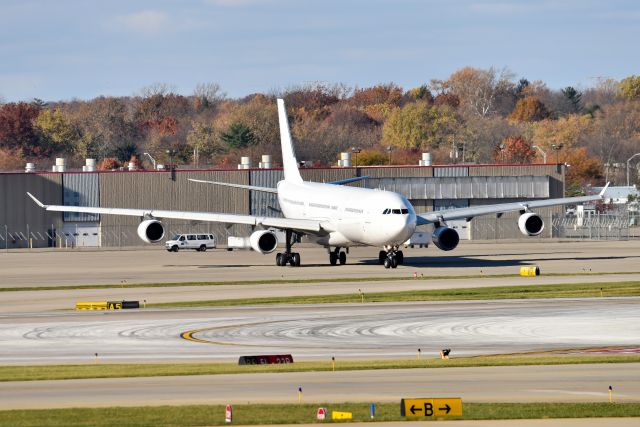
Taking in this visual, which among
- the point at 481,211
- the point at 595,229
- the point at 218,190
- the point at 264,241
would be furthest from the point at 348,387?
the point at 595,229

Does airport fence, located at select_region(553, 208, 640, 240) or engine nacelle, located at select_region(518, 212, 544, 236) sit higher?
engine nacelle, located at select_region(518, 212, 544, 236)

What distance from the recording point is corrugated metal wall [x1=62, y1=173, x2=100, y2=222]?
125m

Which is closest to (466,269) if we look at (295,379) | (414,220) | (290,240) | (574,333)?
(414,220)

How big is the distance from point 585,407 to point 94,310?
31225 mm

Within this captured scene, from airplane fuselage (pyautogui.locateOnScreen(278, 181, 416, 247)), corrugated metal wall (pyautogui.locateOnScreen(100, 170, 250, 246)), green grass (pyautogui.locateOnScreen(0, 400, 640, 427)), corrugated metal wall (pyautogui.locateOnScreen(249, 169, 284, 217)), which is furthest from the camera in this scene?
corrugated metal wall (pyautogui.locateOnScreen(249, 169, 284, 217))

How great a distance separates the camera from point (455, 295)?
5859cm

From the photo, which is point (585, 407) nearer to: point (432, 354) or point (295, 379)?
point (295, 379)

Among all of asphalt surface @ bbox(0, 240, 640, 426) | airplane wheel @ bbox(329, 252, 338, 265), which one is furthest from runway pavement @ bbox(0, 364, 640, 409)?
airplane wheel @ bbox(329, 252, 338, 265)

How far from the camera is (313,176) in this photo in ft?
422

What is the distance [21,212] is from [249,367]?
91.5 metres

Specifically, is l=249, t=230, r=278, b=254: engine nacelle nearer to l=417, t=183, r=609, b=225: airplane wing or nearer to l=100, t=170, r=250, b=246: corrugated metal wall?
l=417, t=183, r=609, b=225: airplane wing

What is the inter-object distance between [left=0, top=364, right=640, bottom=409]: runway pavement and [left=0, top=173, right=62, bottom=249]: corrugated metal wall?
9233 centimetres

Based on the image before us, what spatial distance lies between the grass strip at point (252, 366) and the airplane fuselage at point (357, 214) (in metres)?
36.4

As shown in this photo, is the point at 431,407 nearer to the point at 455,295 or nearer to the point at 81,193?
the point at 455,295
